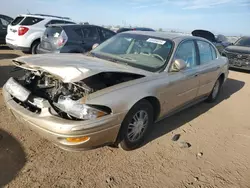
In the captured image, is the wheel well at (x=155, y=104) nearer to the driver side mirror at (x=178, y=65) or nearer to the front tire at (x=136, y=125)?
the front tire at (x=136, y=125)

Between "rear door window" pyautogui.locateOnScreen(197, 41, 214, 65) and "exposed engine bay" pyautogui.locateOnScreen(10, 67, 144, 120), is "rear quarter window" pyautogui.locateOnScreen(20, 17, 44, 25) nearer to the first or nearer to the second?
"exposed engine bay" pyautogui.locateOnScreen(10, 67, 144, 120)

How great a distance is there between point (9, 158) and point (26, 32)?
713 cm

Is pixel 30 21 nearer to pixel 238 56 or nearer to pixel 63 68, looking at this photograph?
pixel 63 68

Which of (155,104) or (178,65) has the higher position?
(178,65)

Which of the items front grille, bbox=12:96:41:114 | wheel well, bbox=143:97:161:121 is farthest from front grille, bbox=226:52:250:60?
front grille, bbox=12:96:41:114

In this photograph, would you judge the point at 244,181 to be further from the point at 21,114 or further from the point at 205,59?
the point at 21,114

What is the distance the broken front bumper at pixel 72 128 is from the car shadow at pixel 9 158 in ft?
1.47

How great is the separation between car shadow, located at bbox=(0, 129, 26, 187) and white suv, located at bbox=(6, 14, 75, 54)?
6389 millimetres

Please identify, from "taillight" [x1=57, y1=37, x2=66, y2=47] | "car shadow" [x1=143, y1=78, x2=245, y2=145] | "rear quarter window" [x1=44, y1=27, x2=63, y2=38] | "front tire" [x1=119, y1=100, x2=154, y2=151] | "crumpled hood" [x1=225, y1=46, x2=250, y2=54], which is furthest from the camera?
"crumpled hood" [x1=225, y1=46, x2=250, y2=54]

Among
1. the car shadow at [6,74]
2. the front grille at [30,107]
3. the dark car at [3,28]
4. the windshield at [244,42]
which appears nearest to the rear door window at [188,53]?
the front grille at [30,107]

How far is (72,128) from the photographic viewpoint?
2.45 m

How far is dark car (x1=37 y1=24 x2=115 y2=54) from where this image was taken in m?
7.12

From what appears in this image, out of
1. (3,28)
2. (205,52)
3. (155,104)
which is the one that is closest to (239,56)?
(205,52)

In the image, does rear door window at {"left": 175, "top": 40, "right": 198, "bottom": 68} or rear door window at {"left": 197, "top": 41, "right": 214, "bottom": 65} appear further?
rear door window at {"left": 197, "top": 41, "right": 214, "bottom": 65}
